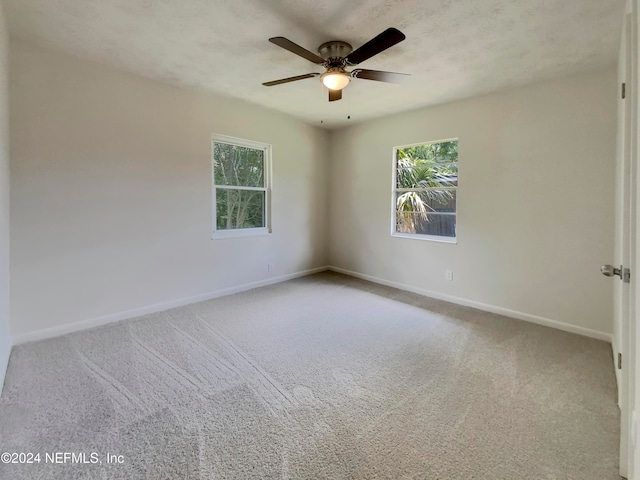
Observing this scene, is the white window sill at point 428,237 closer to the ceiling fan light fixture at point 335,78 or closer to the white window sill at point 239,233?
the white window sill at point 239,233

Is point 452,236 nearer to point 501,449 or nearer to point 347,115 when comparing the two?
point 347,115

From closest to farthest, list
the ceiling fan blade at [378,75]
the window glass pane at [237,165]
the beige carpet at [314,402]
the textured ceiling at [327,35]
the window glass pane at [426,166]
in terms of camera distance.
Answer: the beige carpet at [314,402]
the textured ceiling at [327,35]
the ceiling fan blade at [378,75]
the window glass pane at [426,166]
the window glass pane at [237,165]

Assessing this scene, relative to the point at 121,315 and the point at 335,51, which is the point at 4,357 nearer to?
the point at 121,315

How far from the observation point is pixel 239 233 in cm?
422

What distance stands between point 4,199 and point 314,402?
9.09ft

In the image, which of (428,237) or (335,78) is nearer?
(335,78)

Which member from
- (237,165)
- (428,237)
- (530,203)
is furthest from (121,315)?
(530,203)

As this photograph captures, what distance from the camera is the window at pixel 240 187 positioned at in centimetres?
398

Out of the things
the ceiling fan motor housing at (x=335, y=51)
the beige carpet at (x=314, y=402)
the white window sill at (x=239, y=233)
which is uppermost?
the ceiling fan motor housing at (x=335, y=51)

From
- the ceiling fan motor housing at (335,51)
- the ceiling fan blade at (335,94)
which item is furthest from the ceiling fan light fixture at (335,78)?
the ceiling fan blade at (335,94)

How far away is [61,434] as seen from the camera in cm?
160

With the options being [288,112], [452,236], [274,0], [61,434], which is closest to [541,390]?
[452,236]

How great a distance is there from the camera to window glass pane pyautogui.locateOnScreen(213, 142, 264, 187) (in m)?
3.97

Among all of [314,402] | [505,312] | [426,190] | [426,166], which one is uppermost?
[426,166]
